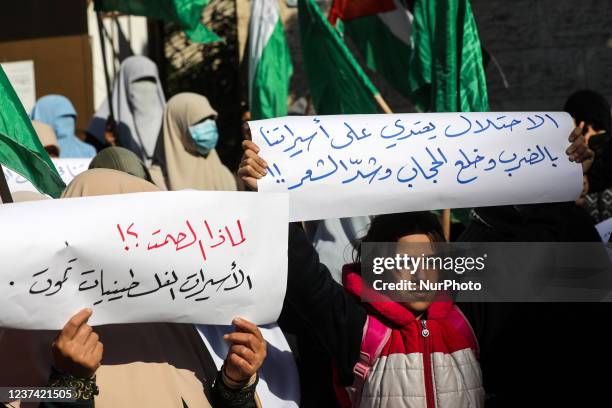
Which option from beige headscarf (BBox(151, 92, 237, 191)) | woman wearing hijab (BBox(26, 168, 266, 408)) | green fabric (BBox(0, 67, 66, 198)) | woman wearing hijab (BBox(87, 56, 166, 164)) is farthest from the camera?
woman wearing hijab (BBox(87, 56, 166, 164))

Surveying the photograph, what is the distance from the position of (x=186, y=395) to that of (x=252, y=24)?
13.3ft

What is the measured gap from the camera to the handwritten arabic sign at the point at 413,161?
8.02ft

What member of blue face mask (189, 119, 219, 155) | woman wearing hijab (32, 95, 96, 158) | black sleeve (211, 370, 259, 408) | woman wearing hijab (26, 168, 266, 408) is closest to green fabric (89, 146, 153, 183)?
woman wearing hijab (26, 168, 266, 408)

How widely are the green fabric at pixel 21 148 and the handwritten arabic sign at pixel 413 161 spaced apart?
1.86ft

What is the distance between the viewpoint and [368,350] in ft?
8.02

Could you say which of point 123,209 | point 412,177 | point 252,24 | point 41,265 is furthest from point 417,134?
point 252,24

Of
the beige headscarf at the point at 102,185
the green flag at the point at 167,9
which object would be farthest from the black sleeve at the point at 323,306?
the green flag at the point at 167,9

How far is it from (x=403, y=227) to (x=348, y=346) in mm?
406

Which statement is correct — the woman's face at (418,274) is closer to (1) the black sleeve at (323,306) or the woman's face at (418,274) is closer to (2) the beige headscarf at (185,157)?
(1) the black sleeve at (323,306)

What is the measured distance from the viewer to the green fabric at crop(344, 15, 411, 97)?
5.16 metres

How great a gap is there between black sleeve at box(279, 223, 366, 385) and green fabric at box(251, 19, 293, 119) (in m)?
2.85

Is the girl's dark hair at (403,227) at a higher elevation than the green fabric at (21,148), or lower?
lower

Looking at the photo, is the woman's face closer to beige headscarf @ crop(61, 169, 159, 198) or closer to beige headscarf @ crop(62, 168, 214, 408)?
beige headscarf @ crop(62, 168, 214, 408)

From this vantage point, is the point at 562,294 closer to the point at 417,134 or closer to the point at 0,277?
the point at 417,134
